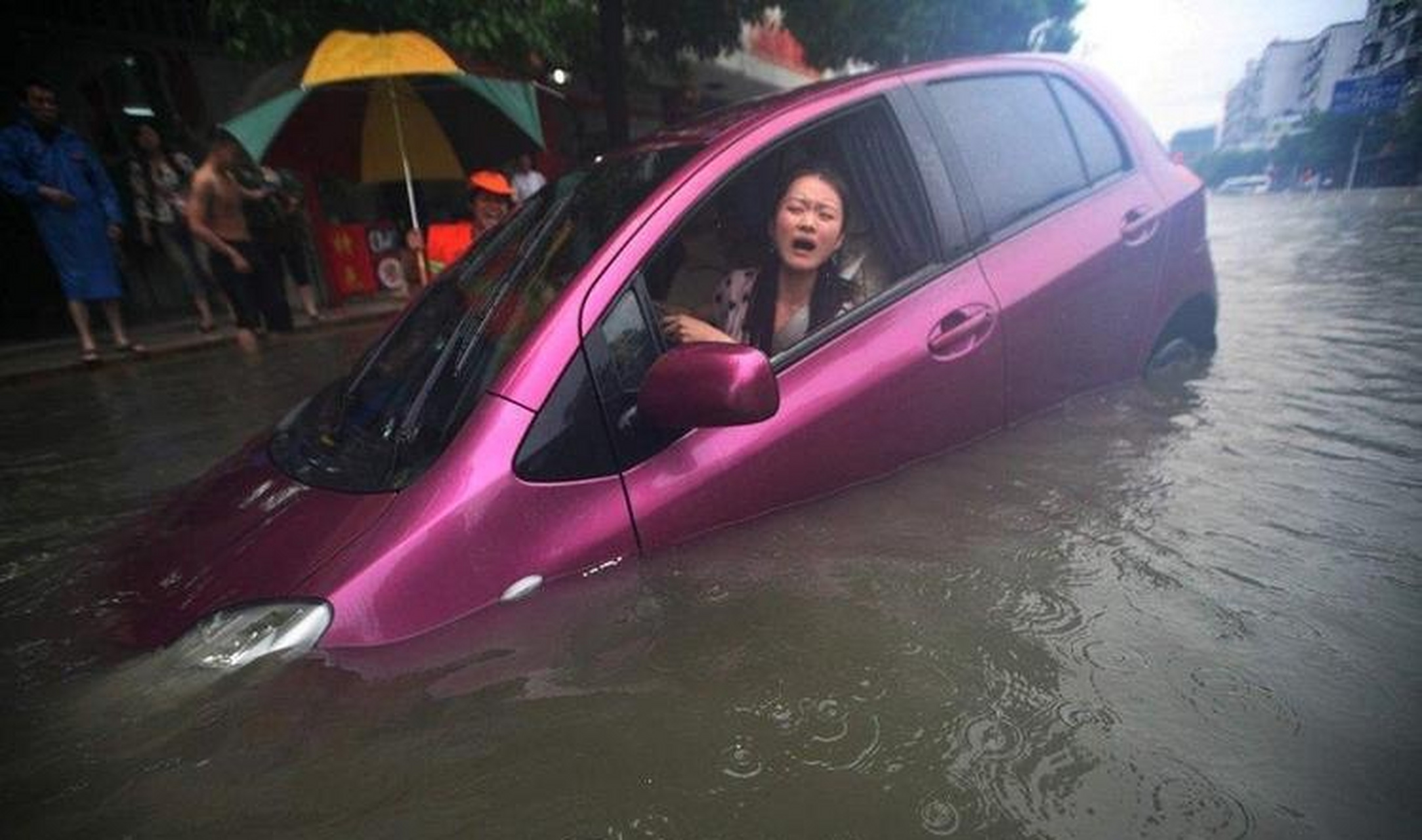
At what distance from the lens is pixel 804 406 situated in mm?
1991

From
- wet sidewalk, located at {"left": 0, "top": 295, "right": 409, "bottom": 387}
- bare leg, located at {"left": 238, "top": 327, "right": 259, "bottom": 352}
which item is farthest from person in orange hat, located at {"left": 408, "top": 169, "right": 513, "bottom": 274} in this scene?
bare leg, located at {"left": 238, "top": 327, "right": 259, "bottom": 352}

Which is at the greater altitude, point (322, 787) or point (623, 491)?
point (623, 491)

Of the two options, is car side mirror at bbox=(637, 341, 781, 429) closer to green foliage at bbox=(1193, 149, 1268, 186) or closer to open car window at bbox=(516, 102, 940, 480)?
open car window at bbox=(516, 102, 940, 480)

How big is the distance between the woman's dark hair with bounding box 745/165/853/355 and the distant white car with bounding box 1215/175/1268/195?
64.1ft

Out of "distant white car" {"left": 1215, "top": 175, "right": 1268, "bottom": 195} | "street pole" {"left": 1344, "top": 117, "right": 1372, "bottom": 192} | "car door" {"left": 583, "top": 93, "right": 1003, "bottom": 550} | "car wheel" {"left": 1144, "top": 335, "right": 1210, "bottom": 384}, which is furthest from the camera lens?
"distant white car" {"left": 1215, "top": 175, "right": 1268, "bottom": 195}

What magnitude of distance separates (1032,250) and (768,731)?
182 centimetres

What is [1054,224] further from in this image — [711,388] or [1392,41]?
[1392,41]

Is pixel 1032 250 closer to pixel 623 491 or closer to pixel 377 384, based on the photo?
pixel 623 491

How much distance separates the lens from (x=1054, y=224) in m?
2.53

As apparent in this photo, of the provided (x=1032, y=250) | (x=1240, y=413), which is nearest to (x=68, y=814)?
(x=1032, y=250)

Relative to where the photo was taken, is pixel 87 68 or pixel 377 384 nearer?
pixel 377 384

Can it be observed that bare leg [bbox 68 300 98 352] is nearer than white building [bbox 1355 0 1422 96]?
No

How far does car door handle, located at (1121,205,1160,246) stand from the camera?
2658 millimetres

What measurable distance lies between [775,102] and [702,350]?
1087 mm
